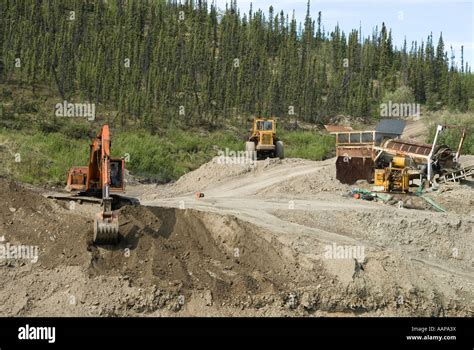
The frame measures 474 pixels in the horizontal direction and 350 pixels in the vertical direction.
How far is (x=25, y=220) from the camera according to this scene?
58.8 ft

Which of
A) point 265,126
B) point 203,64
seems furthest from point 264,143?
point 203,64

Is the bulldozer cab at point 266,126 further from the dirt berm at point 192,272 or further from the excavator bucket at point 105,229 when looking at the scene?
the excavator bucket at point 105,229

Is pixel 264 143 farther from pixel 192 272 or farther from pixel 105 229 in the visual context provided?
pixel 105 229

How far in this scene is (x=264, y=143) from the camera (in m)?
36.9

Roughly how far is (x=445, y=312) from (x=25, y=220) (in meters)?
12.1

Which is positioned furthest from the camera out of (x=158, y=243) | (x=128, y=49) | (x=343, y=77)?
(x=343, y=77)

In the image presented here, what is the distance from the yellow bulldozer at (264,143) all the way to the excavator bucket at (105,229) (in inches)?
807

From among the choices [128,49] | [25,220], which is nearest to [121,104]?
[128,49]

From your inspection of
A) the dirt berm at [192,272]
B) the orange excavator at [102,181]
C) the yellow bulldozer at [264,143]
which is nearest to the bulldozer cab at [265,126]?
the yellow bulldozer at [264,143]

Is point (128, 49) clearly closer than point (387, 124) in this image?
No

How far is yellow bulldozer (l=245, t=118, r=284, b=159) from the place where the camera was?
121 ft

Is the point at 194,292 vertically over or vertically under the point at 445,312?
over

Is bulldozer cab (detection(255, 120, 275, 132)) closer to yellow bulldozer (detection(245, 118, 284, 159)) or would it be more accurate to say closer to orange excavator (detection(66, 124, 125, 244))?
yellow bulldozer (detection(245, 118, 284, 159))
